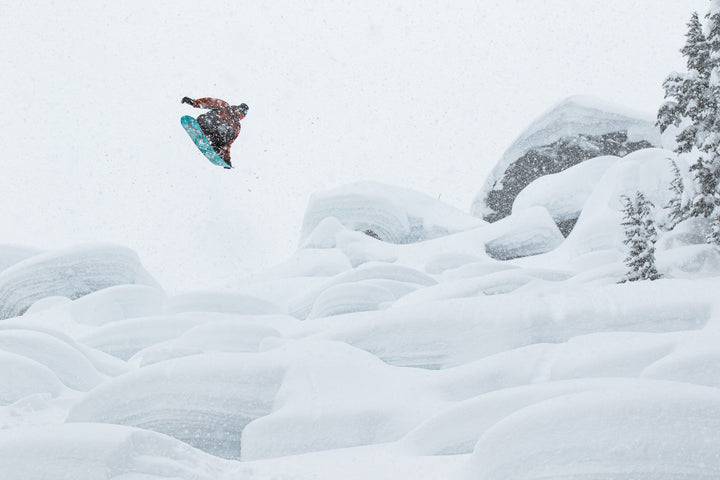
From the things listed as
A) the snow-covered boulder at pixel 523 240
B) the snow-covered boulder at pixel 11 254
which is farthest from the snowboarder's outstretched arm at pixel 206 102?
the snow-covered boulder at pixel 11 254

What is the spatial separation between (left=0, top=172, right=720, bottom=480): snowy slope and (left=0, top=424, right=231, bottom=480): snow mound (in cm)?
1

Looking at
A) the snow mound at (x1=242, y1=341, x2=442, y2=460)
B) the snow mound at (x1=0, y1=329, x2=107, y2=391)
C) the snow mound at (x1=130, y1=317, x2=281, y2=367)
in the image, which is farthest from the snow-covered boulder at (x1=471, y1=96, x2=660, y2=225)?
the snow mound at (x1=0, y1=329, x2=107, y2=391)

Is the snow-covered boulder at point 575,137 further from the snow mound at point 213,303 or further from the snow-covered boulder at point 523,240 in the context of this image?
the snow mound at point 213,303

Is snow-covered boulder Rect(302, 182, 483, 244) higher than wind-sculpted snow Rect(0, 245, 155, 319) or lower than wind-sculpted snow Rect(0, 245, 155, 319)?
higher

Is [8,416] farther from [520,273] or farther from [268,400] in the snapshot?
[520,273]

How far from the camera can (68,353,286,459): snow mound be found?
597cm

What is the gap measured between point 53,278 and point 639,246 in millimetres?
13331

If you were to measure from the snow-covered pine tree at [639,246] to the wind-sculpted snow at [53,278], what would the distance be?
12328mm

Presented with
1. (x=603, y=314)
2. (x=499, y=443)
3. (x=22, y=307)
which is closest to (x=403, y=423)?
(x=499, y=443)

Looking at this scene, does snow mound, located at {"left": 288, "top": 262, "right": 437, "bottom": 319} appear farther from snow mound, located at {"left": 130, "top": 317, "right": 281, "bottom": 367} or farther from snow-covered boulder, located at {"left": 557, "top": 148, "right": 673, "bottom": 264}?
snow-covered boulder, located at {"left": 557, "top": 148, "right": 673, "bottom": 264}

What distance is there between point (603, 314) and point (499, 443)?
441 cm

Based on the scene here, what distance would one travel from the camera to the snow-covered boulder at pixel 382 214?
2480 centimetres

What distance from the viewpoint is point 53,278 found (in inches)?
663

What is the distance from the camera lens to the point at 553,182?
2653 centimetres
